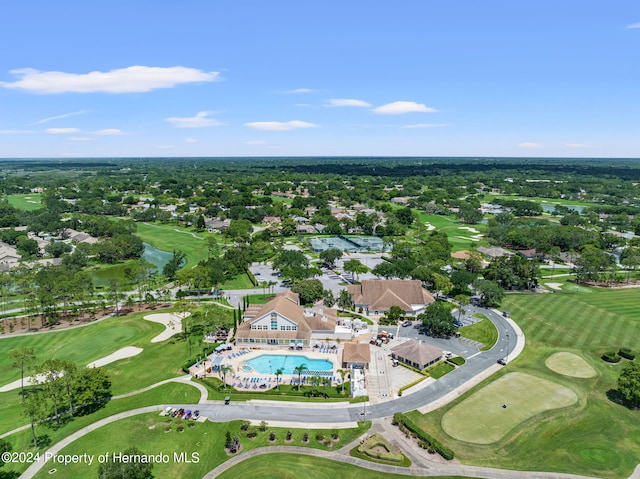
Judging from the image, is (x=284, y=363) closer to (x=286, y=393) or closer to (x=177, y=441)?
(x=286, y=393)

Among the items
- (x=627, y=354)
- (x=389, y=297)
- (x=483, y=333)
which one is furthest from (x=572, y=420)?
(x=389, y=297)

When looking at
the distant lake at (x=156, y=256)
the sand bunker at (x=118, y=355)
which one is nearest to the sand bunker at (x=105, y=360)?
the sand bunker at (x=118, y=355)

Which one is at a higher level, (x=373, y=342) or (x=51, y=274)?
(x=51, y=274)

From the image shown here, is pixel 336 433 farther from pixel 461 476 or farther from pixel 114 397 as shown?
pixel 114 397

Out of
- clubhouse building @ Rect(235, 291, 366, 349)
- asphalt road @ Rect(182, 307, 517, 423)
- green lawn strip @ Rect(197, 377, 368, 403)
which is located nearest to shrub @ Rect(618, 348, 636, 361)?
asphalt road @ Rect(182, 307, 517, 423)

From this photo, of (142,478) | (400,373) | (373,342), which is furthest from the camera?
(373,342)

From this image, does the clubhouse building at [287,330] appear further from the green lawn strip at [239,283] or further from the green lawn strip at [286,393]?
the green lawn strip at [239,283]

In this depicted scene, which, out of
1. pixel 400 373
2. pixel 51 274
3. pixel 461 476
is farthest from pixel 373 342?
pixel 51 274
